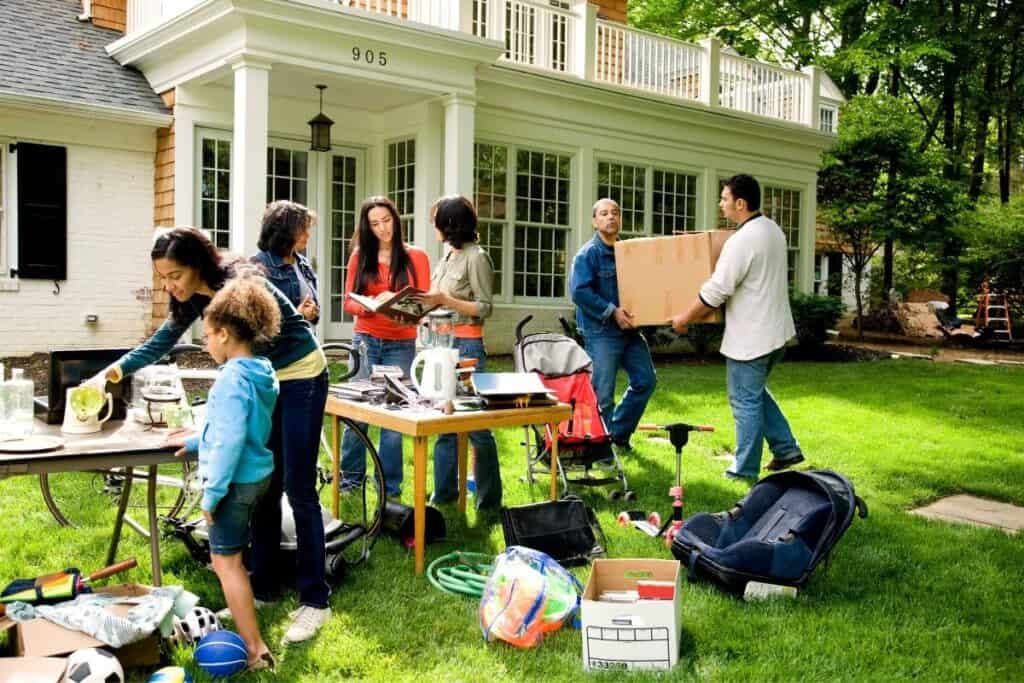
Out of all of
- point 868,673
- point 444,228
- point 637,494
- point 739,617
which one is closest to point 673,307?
point 637,494

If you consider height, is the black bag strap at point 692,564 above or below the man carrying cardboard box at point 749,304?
below

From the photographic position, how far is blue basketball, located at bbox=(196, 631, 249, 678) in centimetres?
320

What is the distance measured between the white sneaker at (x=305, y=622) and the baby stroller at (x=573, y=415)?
2.22 metres

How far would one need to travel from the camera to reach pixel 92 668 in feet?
9.57

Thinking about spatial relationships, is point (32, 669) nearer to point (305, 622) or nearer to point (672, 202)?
point (305, 622)

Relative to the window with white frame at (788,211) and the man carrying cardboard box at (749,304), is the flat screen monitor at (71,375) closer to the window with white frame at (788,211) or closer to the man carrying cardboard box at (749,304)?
the man carrying cardboard box at (749,304)

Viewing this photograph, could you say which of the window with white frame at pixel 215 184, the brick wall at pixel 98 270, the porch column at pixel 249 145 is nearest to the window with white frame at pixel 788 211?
the window with white frame at pixel 215 184

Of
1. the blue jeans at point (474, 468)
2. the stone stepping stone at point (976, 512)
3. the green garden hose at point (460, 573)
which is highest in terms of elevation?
the blue jeans at point (474, 468)

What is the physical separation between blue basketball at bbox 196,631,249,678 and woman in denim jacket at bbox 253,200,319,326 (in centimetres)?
180

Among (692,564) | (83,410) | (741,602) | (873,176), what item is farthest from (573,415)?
(873,176)

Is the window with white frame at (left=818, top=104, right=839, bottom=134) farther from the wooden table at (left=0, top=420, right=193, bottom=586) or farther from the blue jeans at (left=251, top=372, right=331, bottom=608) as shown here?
the wooden table at (left=0, top=420, right=193, bottom=586)

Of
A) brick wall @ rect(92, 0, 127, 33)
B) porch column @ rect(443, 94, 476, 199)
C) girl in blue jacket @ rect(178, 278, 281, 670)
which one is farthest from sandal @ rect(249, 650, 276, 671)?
brick wall @ rect(92, 0, 127, 33)

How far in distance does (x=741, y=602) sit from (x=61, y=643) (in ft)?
8.49

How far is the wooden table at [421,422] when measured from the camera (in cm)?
420
